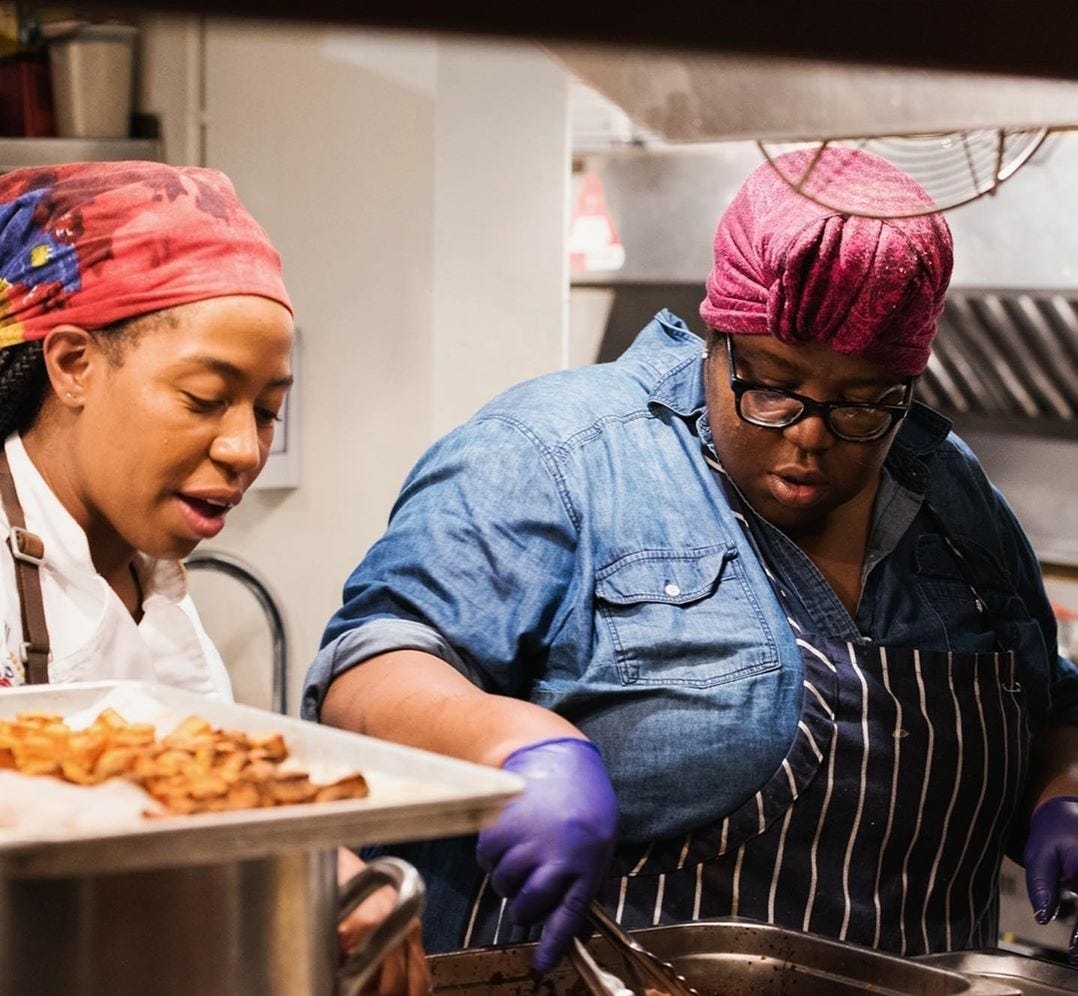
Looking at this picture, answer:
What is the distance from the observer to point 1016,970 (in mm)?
1431

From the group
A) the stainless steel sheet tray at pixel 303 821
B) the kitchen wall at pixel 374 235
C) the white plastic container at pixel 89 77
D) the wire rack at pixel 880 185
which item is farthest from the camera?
the white plastic container at pixel 89 77

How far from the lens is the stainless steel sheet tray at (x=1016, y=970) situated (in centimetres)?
141

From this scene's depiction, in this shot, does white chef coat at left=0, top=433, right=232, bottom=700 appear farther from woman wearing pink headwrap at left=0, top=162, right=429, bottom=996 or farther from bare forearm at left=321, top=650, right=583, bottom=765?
bare forearm at left=321, top=650, right=583, bottom=765

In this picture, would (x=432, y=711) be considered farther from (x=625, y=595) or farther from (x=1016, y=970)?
(x=1016, y=970)

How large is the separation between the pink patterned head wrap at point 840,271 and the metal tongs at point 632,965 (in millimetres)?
701

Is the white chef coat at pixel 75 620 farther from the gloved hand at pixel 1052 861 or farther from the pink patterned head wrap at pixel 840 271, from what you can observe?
the gloved hand at pixel 1052 861

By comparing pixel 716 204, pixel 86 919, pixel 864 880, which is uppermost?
pixel 716 204

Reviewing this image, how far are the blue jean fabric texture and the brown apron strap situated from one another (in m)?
0.34

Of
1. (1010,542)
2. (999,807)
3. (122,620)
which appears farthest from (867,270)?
(122,620)

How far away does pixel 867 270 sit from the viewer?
5.37ft

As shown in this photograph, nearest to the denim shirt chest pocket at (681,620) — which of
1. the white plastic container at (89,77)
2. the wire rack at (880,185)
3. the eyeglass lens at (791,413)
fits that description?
the eyeglass lens at (791,413)

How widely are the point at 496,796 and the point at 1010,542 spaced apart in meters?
1.34

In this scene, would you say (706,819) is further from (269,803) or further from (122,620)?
(269,803)

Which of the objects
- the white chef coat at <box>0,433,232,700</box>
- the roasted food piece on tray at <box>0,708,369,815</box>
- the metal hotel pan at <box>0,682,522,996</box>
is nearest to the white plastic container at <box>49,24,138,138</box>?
the white chef coat at <box>0,433,232,700</box>
